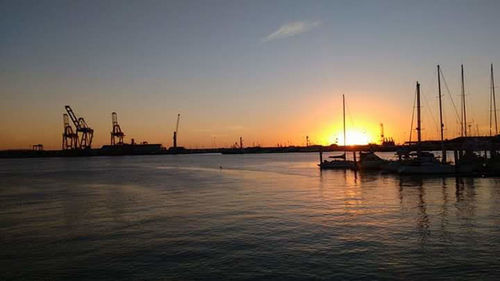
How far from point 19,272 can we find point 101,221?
33.7 feet

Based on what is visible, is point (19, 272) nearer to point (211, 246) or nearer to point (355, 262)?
point (211, 246)

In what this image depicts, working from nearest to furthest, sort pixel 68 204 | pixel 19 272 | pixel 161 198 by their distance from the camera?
1. pixel 19 272
2. pixel 68 204
3. pixel 161 198

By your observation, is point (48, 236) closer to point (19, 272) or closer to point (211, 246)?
point (19, 272)

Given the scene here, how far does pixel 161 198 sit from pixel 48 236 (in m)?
16.5

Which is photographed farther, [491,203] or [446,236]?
[491,203]

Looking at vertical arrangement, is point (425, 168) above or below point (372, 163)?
below

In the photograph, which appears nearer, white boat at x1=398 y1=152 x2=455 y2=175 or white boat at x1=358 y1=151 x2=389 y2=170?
white boat at x1=398 y1=152 x2=455 y2=175

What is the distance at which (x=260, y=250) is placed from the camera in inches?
677

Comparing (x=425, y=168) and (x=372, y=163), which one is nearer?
(x=425, y=168)

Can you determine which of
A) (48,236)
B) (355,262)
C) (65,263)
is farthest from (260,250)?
(48,236)

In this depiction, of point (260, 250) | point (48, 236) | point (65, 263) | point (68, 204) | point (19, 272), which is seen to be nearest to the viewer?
point (19, 272)

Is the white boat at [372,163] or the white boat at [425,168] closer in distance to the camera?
the white boat at [425,168]

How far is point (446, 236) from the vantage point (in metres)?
19.1

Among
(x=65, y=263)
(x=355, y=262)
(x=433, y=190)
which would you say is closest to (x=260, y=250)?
(x=355, y=262)
